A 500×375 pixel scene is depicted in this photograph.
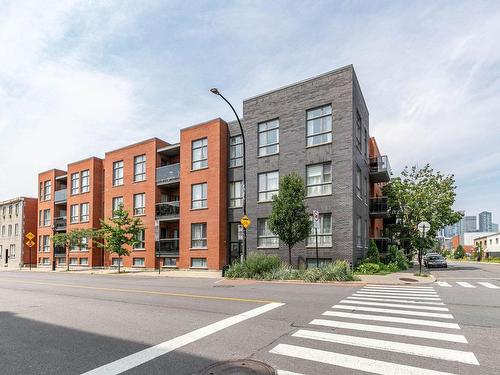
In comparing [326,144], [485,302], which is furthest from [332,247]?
[485,302]

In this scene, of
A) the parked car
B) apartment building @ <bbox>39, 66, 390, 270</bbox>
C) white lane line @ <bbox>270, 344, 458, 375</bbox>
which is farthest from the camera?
the parked car

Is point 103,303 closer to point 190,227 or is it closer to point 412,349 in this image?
point 412,349

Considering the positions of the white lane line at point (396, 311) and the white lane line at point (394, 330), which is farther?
the white lane line at point (396, 311)

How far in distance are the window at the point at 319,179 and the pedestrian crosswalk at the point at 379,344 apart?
595 inches

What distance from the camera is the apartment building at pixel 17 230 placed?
51.0m

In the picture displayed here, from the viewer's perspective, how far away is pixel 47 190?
48.5 metres

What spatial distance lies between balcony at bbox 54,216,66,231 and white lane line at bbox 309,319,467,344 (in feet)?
140

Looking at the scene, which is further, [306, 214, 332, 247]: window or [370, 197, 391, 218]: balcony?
[370, 197, 391, 218]: balcony

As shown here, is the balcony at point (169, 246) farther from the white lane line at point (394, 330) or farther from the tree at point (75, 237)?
the white lane line at point (394, 330)

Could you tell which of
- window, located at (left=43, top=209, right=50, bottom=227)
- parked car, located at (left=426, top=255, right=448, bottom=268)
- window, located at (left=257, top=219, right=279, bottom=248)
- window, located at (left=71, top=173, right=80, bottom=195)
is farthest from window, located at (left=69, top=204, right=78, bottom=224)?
parked car, located at (left=426, top=255, right=448, bottom=268)

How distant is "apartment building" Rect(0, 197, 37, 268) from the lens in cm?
5097

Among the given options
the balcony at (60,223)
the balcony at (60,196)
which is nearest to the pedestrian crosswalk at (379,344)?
the balcony at (60,223)

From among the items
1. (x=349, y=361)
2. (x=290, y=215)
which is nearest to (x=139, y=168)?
(x=290, y=215)

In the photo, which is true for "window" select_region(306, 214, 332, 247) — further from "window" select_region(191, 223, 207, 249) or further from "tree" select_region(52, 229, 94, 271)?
"tree" select_region(52, 229, 94, 271)
